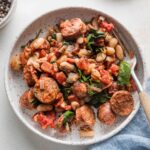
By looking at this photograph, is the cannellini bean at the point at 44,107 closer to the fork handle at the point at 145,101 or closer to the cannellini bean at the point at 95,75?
the cannellini bean at the point at 95,75

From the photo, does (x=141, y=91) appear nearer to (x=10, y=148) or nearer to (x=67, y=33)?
(x=67, y=33)

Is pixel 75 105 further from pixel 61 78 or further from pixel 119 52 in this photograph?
pixel 119 52

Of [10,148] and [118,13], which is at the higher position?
[118,13]

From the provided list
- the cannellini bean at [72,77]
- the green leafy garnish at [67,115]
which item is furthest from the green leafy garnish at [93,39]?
the green leafy garnish at [67,115]

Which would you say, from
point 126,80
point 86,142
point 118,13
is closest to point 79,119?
point 86,142

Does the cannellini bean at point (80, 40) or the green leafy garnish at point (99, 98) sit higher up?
the cannellini bean at point (80, 40)
